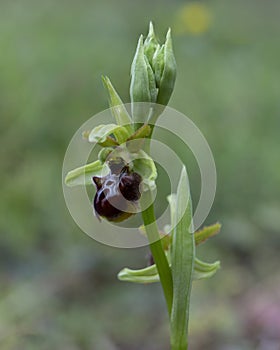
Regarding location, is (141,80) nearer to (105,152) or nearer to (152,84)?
(152,84)

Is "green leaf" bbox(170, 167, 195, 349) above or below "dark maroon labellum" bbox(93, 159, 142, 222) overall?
below

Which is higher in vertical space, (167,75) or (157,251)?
(167,75)

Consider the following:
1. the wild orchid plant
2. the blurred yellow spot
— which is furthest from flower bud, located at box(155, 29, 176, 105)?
the blurred yellow spot

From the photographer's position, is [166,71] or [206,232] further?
[206,232]

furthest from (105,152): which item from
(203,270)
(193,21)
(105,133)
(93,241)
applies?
(193,21)

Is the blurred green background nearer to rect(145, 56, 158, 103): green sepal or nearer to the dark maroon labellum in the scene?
the dark maroon labellum

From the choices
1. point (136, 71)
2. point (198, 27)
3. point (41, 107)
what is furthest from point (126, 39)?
point (136, 71)

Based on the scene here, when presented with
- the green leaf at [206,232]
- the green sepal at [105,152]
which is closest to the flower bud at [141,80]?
the green sepal at [105,152]

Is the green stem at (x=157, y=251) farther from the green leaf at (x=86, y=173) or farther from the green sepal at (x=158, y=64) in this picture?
the green sepal at (x=158, y=64)
